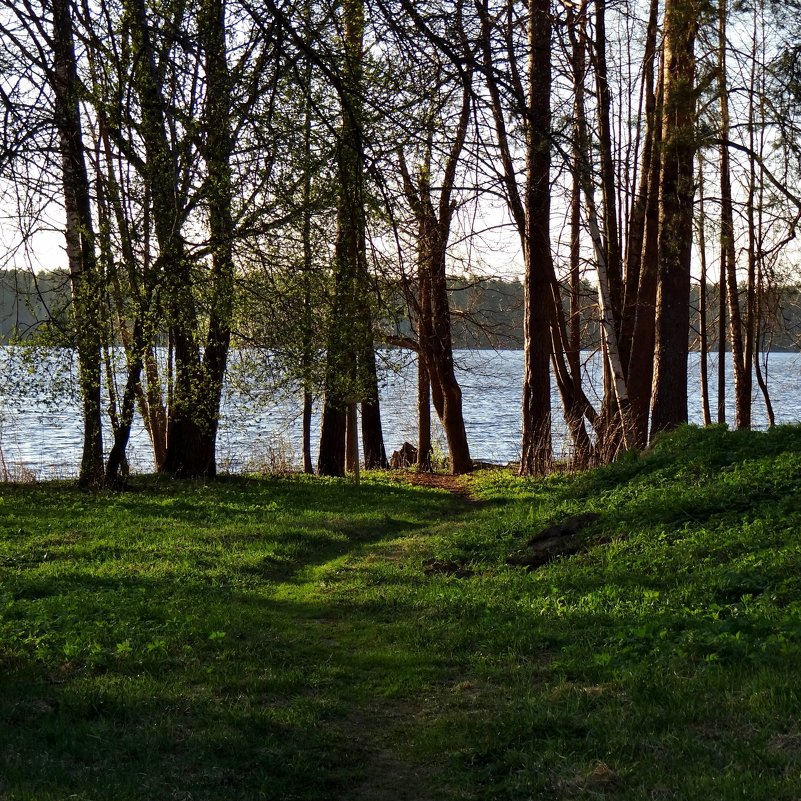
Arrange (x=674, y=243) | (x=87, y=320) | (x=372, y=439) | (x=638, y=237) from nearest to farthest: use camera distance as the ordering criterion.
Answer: (x=87, y=320), (x=674, y=243), (x=638, y=237), (x=372, y=439)

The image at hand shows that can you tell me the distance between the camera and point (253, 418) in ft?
55.6

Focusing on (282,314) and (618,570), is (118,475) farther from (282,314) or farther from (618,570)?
(618,570)

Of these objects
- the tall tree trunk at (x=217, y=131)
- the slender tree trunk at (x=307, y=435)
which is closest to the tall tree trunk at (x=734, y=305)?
the slender tree trunk at (x=307, y=435)

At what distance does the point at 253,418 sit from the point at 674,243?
817 cm

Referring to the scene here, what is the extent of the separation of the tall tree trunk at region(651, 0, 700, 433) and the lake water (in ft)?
13.0

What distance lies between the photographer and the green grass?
15.4 ft

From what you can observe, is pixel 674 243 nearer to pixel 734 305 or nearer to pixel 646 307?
pixel 646 307

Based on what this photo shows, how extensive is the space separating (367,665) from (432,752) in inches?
65.8

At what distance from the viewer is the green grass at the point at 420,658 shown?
4703mm

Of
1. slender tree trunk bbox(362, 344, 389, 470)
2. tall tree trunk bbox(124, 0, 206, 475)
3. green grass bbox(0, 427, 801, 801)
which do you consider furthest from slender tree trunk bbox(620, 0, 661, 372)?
tall tree trunk bbox(124, 0, 206, 475)

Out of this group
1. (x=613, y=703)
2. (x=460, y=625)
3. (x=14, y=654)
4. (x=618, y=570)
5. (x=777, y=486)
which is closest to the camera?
(x=613, y=703)

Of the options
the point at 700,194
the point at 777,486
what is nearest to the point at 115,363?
the point at 777,486

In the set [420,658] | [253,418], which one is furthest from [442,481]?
[420,658]

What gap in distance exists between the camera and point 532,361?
63.8 ft
